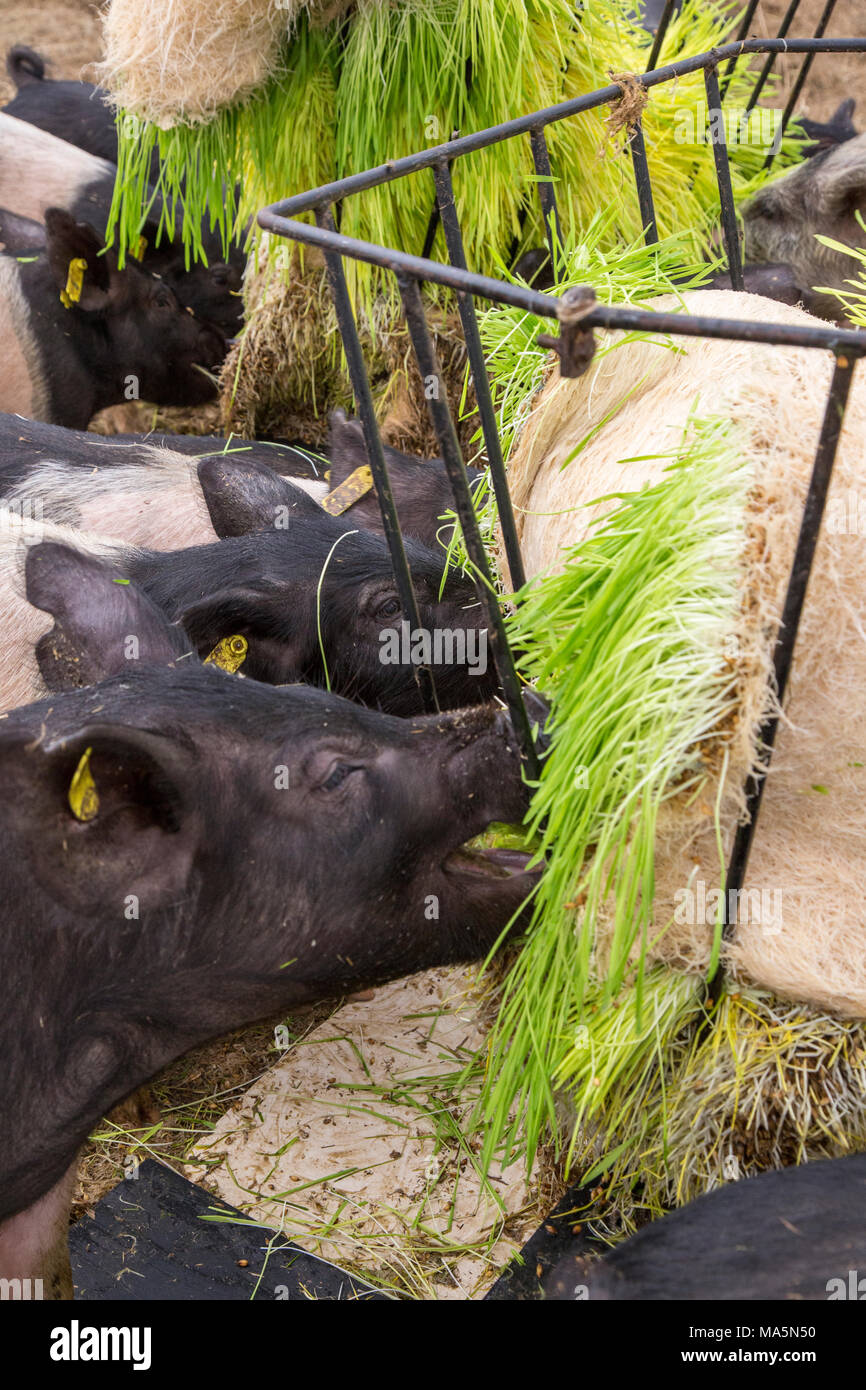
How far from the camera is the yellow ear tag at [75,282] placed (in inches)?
224

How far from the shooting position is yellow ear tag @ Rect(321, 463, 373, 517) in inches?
153

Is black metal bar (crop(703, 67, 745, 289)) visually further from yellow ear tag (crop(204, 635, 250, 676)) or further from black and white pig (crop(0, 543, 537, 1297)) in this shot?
yellow ear tag (crop(204, 635, 250, 676))

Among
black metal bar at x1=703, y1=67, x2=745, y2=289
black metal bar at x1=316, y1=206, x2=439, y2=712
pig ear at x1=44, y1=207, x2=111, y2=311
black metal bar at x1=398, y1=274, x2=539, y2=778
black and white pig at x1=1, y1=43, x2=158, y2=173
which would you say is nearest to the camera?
black metal bar at x1=398, y1=274, x2=539, y2=778

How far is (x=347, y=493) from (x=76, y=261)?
2.61 meters

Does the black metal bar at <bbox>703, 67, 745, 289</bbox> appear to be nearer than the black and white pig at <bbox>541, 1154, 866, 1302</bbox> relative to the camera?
No

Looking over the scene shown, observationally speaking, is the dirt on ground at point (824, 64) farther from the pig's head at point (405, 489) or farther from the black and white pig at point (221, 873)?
the black and white pig at point (221, 873)

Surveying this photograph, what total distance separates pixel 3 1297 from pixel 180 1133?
25.1 inches

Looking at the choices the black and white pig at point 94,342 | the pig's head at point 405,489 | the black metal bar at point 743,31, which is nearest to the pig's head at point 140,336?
the black and white pig at point 94,342

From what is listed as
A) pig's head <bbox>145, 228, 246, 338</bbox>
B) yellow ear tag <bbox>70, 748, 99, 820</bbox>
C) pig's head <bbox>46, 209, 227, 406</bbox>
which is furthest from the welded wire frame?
pig's head <bbox>145, 228, 246, 338</bbox>

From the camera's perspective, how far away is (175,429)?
6.52 m

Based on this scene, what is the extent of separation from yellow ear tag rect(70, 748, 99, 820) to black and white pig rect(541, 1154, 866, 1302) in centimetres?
107

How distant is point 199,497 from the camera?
4266mm

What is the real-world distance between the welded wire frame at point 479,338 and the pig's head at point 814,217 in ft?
6.87
